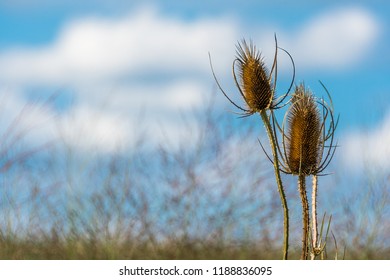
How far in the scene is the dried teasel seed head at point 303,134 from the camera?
3.01 m

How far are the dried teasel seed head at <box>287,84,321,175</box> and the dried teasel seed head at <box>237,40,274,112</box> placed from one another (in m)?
0.15

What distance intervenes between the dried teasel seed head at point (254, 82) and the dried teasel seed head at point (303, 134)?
0.48 ft

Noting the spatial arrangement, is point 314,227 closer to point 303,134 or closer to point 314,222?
point 314,222

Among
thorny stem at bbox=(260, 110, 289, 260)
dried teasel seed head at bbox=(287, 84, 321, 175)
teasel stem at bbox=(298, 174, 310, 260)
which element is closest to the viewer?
thorny stem at bbox=(260, 110, 289, 260)

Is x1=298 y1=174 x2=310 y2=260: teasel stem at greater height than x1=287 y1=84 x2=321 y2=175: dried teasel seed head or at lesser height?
lesser

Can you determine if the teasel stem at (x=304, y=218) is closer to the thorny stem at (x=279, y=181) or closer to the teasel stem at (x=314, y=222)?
the teasel stem at (x=314, y=222)

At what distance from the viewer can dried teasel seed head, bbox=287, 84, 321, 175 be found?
301 cm

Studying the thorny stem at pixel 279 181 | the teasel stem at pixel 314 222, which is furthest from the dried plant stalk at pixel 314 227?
the thorny stem at pixel 279 181

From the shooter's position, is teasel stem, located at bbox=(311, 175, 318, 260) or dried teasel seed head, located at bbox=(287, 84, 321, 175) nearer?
teasel stem, located at bbox=(311, 175, 318, 260)

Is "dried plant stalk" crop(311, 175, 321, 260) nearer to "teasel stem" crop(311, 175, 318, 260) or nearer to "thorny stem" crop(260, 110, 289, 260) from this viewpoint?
"teasel stem" crop(311, 175, 318, 260)

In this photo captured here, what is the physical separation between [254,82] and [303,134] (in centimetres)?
36

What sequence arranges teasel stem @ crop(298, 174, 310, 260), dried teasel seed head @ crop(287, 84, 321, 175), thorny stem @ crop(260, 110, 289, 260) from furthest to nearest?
dried teasel seed head @ crop(287, 84, 321, 175)
teasel stem @ crop(298, 174, 310, 260)
thorny stem @ crop(260, 110, 289, 260)

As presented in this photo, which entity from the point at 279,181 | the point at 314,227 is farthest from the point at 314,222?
the point at 279,181

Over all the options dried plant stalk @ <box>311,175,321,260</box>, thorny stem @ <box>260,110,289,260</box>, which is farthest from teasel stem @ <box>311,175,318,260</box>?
thorny stem @ <box>260,110,289,260</box>
